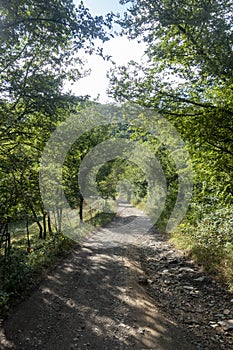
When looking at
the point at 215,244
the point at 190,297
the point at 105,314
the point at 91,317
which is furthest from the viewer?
the point at 215,244

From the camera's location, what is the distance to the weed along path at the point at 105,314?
4191 mm

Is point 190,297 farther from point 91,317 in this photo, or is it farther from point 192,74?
point 192,74

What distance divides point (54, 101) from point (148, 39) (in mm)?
3261

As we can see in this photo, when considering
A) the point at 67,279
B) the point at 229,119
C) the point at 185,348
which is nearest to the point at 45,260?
the point at 67,279

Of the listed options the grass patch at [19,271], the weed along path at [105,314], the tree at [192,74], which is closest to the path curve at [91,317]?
the weed along path at [105,314]

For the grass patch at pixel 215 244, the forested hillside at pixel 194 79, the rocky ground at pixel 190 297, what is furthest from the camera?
the grass patch at pixel 215 244

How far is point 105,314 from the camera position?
5176 mm

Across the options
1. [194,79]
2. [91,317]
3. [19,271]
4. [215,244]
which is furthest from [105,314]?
[194,79]

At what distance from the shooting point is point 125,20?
245 inches

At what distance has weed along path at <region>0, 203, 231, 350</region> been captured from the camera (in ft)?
13.8

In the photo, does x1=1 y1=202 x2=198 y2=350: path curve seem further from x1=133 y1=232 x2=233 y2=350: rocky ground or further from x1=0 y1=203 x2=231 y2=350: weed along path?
x1=133 y1=232 x2=233 y2=350: rocky ground

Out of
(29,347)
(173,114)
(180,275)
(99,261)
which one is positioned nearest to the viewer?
(29,347)

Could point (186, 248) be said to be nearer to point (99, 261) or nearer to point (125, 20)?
point (99, 261)

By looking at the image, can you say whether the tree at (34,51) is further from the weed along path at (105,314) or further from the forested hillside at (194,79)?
the weed along path at (105,314)
